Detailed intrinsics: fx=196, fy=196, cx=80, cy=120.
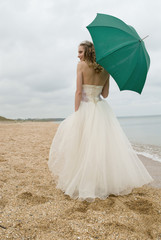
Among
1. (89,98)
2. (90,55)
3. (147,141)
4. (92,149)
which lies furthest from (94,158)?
(147,141)

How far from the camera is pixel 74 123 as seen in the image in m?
3.06

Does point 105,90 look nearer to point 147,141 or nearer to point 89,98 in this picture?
point 89,98

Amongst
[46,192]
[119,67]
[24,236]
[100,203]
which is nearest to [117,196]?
[100,203]

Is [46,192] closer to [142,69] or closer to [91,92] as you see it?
[91,92]

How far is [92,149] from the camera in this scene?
2.85 m

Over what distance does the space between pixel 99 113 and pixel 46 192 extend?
1.47 meters

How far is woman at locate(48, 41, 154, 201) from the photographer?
281cm

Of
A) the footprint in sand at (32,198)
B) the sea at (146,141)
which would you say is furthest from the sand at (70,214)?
the sea at (146,141)

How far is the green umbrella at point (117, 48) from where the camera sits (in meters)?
2.56

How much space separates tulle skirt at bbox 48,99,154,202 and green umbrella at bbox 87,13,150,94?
0.64 meters

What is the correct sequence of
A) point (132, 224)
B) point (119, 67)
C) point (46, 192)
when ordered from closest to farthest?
point (132, 224) < point (119, 67) < point (46, 192)

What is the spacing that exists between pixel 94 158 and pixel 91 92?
1.00 metres

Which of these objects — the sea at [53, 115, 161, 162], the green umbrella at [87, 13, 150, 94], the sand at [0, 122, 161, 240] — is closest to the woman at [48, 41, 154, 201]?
the sand at [0, 122, 161, 240]

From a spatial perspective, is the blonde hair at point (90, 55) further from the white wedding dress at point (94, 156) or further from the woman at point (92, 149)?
the white wedding dress at point (94, 156)
